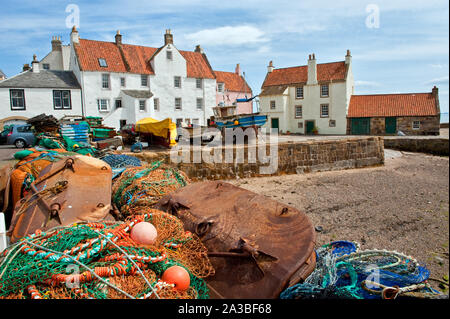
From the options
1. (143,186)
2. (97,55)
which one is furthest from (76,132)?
(97,55)

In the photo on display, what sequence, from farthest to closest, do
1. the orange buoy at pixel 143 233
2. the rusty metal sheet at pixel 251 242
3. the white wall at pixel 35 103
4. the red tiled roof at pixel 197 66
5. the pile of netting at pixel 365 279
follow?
the red tiled roof at pixel 197 66 < the white wall at pixel 35 103 < the orange buoy at pixel 143 233 < the rusty metal sheet at pixel 251 242 < the pile of netting at pixel 365 279

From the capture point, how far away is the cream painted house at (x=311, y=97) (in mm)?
29219

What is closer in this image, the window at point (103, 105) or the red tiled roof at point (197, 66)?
the window at point (103, 105)

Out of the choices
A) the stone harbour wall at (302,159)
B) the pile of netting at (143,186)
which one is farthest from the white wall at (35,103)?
the pile of netting at (143,186)

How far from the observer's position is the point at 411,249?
5527 mm

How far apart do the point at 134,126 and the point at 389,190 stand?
12401mm

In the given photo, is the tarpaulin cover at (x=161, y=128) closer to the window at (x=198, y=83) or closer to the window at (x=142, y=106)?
A: the window at (x=142, y=106)

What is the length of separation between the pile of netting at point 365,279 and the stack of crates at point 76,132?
33.3ft

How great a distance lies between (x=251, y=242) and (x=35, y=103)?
81.8 feet

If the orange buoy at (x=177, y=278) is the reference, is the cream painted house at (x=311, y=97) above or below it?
above

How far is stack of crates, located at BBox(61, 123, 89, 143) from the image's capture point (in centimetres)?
1145

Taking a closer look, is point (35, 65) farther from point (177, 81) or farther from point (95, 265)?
point (95, 265)

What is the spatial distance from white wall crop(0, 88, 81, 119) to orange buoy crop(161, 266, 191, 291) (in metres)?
24.2
